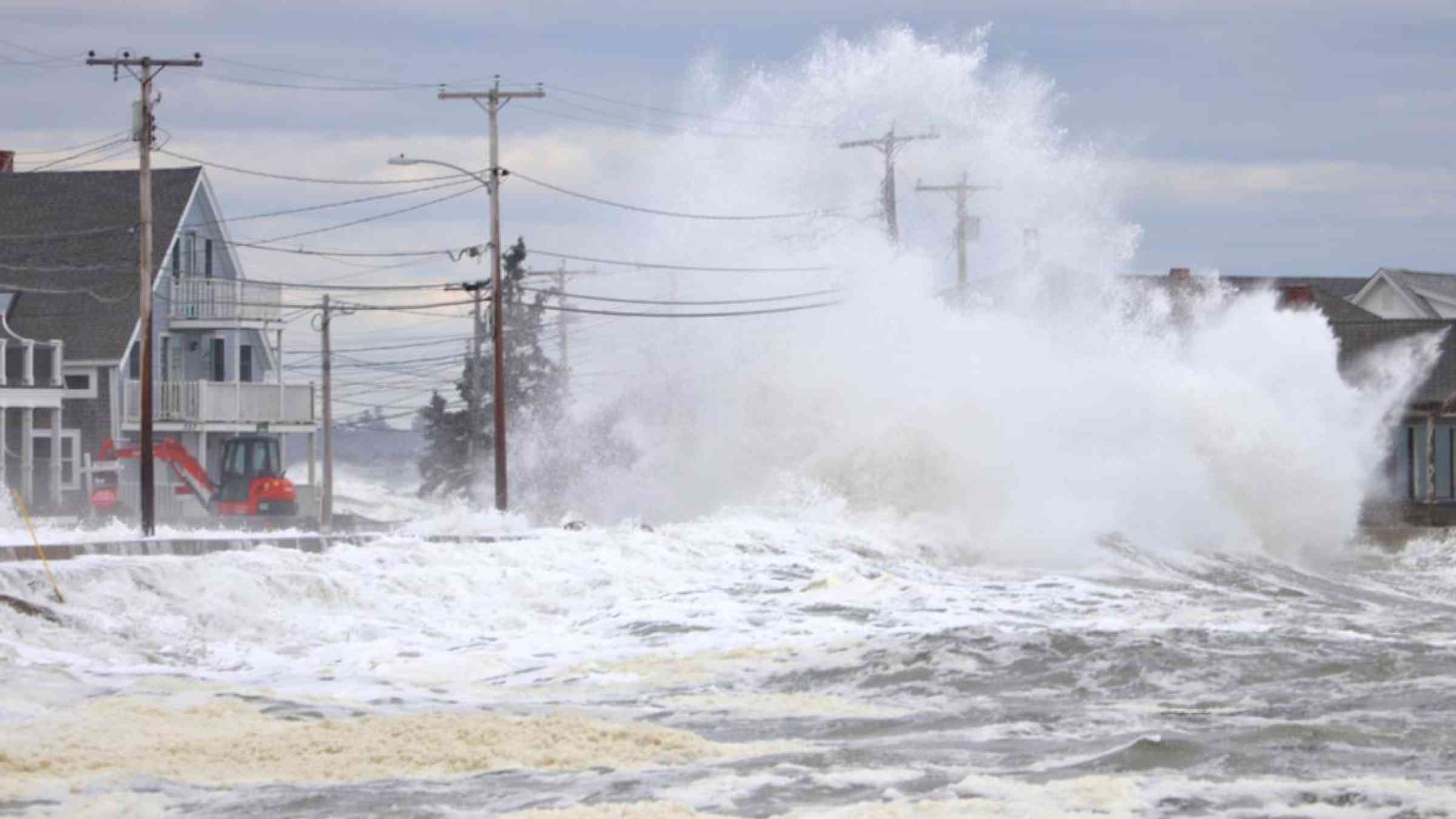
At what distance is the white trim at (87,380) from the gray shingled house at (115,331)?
0.10 ft

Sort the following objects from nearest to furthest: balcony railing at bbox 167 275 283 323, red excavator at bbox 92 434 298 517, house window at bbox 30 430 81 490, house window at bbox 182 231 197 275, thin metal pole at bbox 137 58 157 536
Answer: thin metal pole at bbox 137 58 157 536 < red excavator at bbox 92 434 298 517 < house window at bbox 30 430 81 490 < balcony railing at bbox 167 275 283 323 < house window at bbox 182 231 197 275

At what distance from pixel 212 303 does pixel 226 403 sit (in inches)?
118

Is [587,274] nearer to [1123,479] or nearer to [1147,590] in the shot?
[1123,479]

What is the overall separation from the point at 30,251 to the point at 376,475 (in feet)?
136

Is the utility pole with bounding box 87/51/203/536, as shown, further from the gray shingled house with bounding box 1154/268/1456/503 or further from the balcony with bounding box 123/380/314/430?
the gray shingled house with bounding box 1154/268/1456/503

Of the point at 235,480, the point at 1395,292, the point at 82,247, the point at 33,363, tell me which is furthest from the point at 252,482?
the point at 1395,292

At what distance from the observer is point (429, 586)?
76.7 ft

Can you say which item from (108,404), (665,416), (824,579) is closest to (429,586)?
(824,579)

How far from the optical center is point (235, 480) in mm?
42469

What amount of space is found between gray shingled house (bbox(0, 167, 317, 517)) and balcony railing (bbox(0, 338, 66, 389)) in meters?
0.04

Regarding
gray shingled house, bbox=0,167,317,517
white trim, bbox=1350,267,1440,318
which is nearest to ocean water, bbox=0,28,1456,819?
gray shingled house, bbox=0,167,317,517

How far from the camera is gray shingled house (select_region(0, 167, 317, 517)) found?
44.9m

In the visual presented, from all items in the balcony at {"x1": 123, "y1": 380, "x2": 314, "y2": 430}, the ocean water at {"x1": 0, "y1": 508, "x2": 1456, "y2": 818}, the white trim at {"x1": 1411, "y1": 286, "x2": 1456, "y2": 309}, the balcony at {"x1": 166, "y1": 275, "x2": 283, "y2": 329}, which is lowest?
the ocean water at {"x1": 0, "y1": 508, "x2": 1456, "y2": 818}

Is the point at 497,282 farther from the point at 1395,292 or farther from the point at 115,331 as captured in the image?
the point at 1395,292
